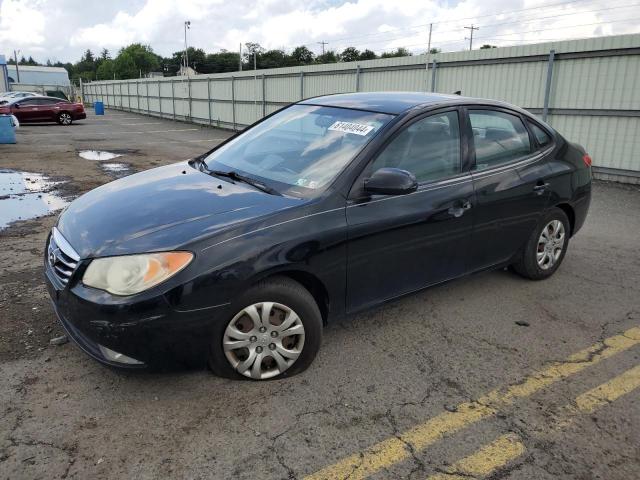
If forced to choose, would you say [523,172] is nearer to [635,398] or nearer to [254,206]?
[635,398]

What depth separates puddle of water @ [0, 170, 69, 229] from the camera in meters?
7.00

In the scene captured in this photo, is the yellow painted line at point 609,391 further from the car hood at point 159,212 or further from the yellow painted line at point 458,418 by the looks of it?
the car hood at point 159,212

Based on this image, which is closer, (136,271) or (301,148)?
(136,271)

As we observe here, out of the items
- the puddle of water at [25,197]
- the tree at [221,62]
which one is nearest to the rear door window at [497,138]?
the puddle of water at [25,197]

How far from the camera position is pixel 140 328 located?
2.62 metres

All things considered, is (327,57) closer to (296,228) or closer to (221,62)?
(221,62)

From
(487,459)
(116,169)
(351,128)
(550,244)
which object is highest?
(351,128)

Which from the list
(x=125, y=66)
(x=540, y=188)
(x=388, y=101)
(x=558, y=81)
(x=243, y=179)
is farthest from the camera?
(x=125, y=66)

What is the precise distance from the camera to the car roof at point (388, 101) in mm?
3748

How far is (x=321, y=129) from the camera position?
3.79 meters

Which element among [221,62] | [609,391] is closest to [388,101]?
[609,391]

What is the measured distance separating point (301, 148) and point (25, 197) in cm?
629

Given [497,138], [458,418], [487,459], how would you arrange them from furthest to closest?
[497,138] → [458,418] → [487,459]

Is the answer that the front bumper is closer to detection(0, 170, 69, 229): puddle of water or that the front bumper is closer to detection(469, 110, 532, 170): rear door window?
detection(469, 110, 532, 170): rear door window
